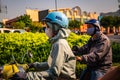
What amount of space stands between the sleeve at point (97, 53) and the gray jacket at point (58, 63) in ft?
2.31

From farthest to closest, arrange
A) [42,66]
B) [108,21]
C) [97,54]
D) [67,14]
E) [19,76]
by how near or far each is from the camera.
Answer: [67,14], [108,21], [97,54], [42,66], [19,76]

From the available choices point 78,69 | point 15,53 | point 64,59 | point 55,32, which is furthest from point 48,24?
point 15,53

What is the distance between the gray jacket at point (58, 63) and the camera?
347cm

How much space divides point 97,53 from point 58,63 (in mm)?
1194

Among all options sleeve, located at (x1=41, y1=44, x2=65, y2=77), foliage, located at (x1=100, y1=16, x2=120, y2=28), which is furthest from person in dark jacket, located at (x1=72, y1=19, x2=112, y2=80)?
foliage, located at (x1=100, y1=16, x2=120, y2=28)

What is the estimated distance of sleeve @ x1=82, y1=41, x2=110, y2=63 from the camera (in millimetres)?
4383

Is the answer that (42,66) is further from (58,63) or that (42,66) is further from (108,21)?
(108,21)

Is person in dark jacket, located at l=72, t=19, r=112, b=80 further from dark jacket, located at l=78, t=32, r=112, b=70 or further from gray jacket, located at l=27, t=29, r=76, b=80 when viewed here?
gray jacket, located at l=27, t=29, r=76, b=80

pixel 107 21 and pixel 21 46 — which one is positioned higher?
pixel 21 46

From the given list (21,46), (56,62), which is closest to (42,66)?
(56,62)

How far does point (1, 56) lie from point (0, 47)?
0.33 m

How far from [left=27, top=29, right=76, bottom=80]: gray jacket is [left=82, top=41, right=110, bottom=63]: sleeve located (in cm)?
70

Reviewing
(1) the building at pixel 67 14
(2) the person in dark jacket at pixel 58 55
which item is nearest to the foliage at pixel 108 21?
(1) the building at pixel 67 14

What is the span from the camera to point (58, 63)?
346 centimetres
